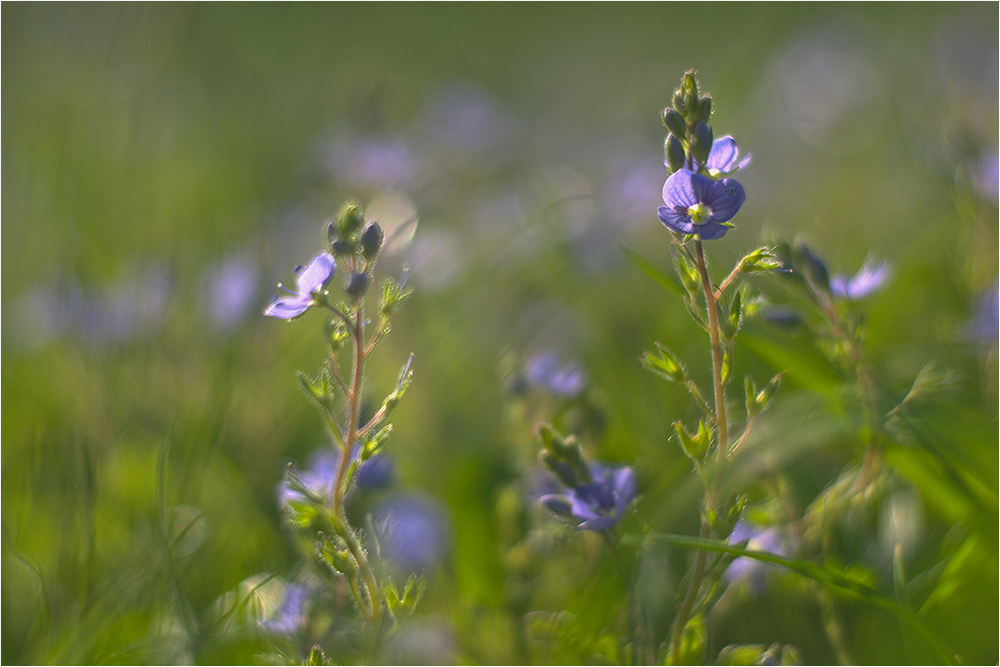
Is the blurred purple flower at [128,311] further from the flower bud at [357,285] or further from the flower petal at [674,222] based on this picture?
the flower petal at [674,222]

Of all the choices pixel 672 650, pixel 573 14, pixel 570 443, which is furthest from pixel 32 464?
pixel 573 14

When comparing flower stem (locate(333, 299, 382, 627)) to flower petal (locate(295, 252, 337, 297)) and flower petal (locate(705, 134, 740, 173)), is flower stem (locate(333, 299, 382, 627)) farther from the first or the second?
flower petal (locate(705, 134, 740, 173))

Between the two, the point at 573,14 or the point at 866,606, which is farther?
the point at 573,14

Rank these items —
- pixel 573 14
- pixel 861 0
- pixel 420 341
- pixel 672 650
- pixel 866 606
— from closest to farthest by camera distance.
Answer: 1. pixel 672 650
2. pixel 866 606
3. pixel 420 341
4. pixel 861 0
5. pixel 573 14

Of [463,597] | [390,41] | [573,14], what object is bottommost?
[463,597]

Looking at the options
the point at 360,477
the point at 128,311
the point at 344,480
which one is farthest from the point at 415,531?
the point at 128,311

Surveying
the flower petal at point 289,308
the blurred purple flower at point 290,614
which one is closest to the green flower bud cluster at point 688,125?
the flower petal at point 289,308

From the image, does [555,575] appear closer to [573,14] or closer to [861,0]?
[861,0]
